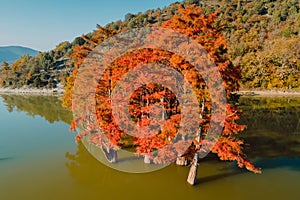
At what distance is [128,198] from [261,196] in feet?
20.3

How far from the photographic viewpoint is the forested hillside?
51.6 meters

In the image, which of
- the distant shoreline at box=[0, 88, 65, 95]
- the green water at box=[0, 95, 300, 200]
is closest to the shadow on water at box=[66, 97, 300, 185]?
the green water at box=[0, 95, 300, 200]

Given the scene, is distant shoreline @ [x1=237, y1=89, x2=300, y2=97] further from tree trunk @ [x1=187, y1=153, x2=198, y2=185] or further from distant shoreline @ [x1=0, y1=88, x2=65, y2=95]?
distant shoreline @ [x1=0, y1=88, x2=65, y2=95]

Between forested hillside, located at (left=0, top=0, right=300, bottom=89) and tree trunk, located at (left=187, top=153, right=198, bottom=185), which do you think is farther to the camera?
forested hillside, located at (left=0, top=0, right=300, bottom=89)

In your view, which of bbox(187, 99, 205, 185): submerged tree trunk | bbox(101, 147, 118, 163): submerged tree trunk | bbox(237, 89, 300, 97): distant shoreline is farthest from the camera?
bbox(237, 89, 300, 97): distant shoreline

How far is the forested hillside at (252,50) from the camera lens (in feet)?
169

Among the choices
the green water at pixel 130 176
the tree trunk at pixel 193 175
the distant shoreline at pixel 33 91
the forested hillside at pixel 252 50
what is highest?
the forested hillside at pixel 252 50

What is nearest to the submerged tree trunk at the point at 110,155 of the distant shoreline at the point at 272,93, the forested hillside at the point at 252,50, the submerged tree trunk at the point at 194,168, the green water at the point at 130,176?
the green water at the point at 130,176

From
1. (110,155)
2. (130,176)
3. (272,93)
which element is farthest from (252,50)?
(130,176)

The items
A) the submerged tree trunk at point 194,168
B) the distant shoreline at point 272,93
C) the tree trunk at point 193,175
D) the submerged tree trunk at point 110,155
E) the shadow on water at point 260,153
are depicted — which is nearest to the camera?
the submerged tree trunk at point 194,168

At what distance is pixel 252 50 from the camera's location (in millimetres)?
62219

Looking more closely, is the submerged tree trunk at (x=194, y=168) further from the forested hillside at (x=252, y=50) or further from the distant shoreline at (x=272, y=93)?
the distant shoreline at (x=272, y=93)

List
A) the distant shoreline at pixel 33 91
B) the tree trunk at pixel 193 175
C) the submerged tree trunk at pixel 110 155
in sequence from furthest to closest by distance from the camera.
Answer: the distant shoreline at pixel 33 91 → the submerged tree trunk at pixel 110 155 → the tree trunk at pixel 193 175

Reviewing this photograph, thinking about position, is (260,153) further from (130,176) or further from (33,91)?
(33,91)
